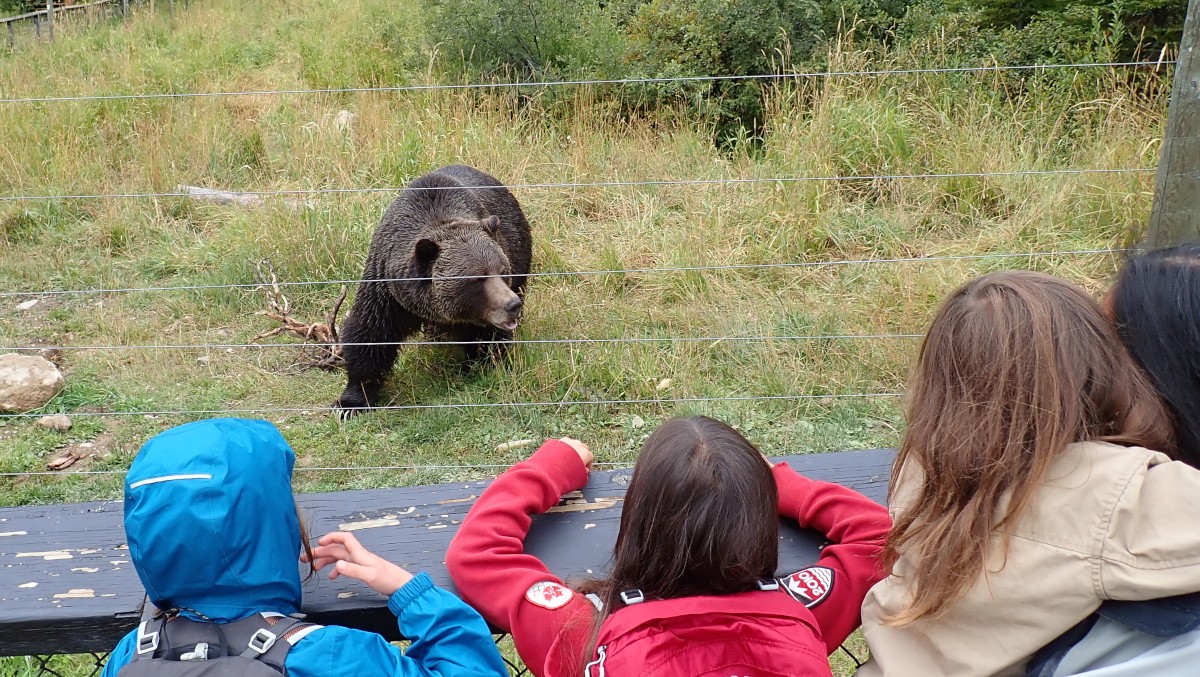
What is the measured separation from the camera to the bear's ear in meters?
4.99

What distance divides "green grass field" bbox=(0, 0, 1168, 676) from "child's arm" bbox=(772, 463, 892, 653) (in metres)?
2.11

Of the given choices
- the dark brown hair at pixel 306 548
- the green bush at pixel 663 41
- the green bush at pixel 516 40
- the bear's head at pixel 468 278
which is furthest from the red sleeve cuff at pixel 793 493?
the green bush at pixel 516 40

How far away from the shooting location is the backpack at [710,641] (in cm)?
146

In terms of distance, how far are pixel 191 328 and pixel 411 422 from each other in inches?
72.3

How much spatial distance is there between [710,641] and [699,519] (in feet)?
0.63

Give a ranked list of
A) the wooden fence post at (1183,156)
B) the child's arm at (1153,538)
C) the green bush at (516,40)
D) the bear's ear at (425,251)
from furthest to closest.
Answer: the green bush at (516,40) < the bear's ear at (425,251) < the wooden fence post at (1183,156) < the child's arm at (1153,538)

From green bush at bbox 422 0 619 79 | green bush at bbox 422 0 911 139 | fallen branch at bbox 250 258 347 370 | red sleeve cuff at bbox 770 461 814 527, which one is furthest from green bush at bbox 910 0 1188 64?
red sleeve cuff at bbox 770 461 814 527

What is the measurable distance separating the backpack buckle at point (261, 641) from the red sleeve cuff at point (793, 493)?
1.06m

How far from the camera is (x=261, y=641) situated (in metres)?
1.60

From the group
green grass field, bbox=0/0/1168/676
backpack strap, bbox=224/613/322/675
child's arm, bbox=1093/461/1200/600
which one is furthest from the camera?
green grass field, bbox=0/0/1168/676

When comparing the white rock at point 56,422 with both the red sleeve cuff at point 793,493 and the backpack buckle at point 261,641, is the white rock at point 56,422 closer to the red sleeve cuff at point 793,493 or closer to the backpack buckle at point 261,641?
the backpack buckle at point 261,641

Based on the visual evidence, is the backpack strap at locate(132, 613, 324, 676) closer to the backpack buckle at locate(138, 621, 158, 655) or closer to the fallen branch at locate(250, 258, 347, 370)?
the backpack buckle at locate(138, 621, 158, 655)

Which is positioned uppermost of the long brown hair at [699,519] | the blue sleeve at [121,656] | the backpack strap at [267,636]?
the long brown hair at [699,519]

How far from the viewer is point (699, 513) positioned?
154 cm
